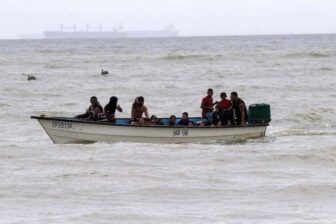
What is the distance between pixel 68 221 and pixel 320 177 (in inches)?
218

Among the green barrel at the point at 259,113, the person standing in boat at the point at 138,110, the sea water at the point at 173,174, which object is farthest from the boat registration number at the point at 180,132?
the green barrel at the point at 259,113

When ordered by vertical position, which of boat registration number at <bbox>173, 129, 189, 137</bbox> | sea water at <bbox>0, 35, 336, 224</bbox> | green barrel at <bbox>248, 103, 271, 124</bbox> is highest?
green barrel at <bbox>248, 103, 271, 124</bbox>

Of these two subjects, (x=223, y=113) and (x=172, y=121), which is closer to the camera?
(x=172, y=121)

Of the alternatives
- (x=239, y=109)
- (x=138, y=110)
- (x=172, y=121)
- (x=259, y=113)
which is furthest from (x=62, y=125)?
(x=259, y=113)

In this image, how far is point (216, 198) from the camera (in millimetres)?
14133

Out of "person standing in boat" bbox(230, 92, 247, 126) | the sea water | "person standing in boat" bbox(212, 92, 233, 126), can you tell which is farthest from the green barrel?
"person standing in boat" bbox(212, 92, 233, 126)

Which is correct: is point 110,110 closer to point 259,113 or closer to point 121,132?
point 121,132

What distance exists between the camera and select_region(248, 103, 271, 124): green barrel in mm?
21969

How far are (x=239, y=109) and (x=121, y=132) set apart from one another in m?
3.05

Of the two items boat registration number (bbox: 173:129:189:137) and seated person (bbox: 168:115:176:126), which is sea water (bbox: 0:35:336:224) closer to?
boat registration number (bbox: 173:129:189:137)

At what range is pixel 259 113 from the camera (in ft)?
72.3

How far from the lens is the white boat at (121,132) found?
66.0 feet

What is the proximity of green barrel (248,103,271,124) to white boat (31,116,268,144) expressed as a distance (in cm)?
96

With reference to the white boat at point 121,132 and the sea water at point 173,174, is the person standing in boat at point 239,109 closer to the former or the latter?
the white boat at point 121,132
